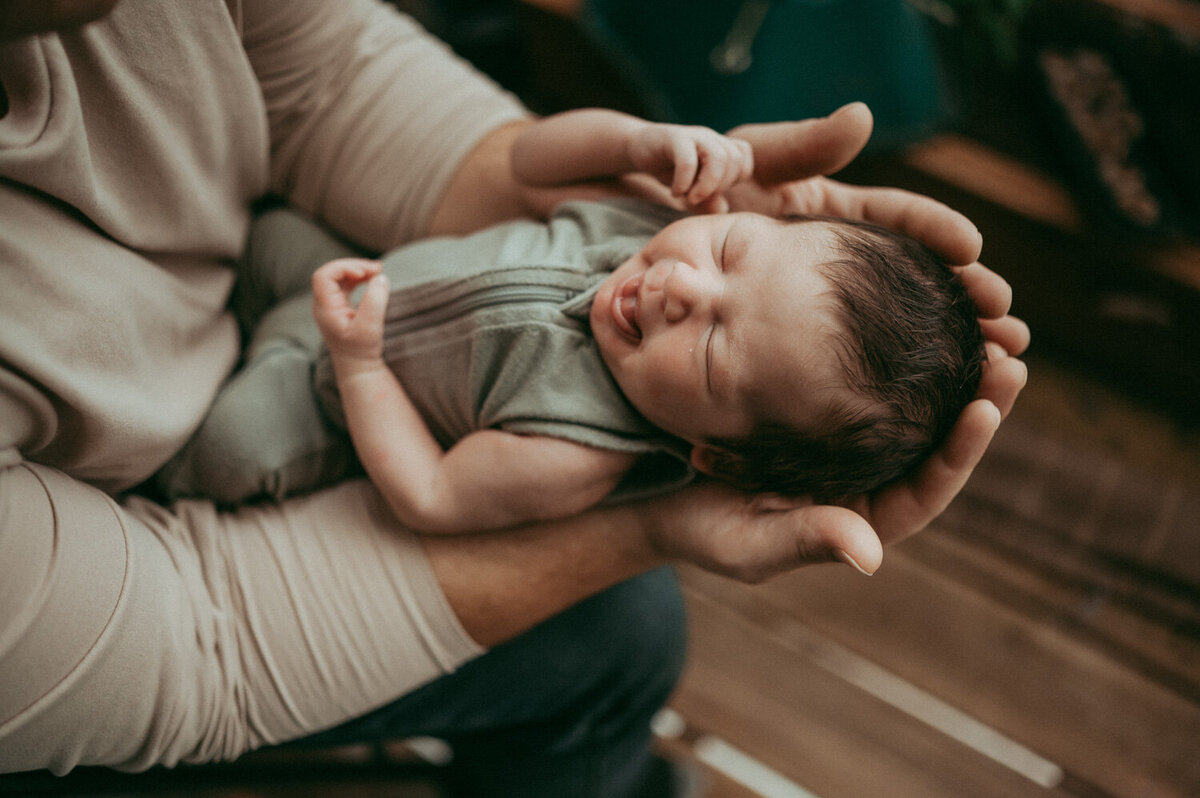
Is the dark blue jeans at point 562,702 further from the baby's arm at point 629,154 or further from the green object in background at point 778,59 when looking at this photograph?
the green object in background at point 778,59

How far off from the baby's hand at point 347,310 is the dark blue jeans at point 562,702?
0.36 m

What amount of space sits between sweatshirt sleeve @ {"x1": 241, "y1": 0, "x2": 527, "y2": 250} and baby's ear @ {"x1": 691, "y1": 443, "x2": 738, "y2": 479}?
43 centimetres

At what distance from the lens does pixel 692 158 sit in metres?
0.71

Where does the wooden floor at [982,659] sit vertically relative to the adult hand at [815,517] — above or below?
below

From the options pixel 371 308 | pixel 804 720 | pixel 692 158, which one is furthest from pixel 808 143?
pixel 804 720

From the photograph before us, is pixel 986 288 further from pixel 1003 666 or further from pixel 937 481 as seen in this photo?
pixel 1003 666

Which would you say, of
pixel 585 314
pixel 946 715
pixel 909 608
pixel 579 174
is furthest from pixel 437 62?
pixel 946 715

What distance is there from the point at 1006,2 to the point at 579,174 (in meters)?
0.90

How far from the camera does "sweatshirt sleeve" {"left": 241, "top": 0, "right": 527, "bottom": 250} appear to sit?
85 cm

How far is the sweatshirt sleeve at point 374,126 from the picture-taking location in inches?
33.5

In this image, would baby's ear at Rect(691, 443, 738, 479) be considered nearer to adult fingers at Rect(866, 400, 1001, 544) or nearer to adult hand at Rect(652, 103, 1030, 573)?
adult hand at Rect(652, 103, 1030, 573)

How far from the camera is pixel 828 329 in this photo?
64 centimetres

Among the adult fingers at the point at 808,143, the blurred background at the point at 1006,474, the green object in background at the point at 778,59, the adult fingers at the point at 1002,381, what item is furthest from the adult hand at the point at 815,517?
the green object in background at the point at 778,59

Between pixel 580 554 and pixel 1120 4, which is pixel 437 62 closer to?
pixel 580 554
